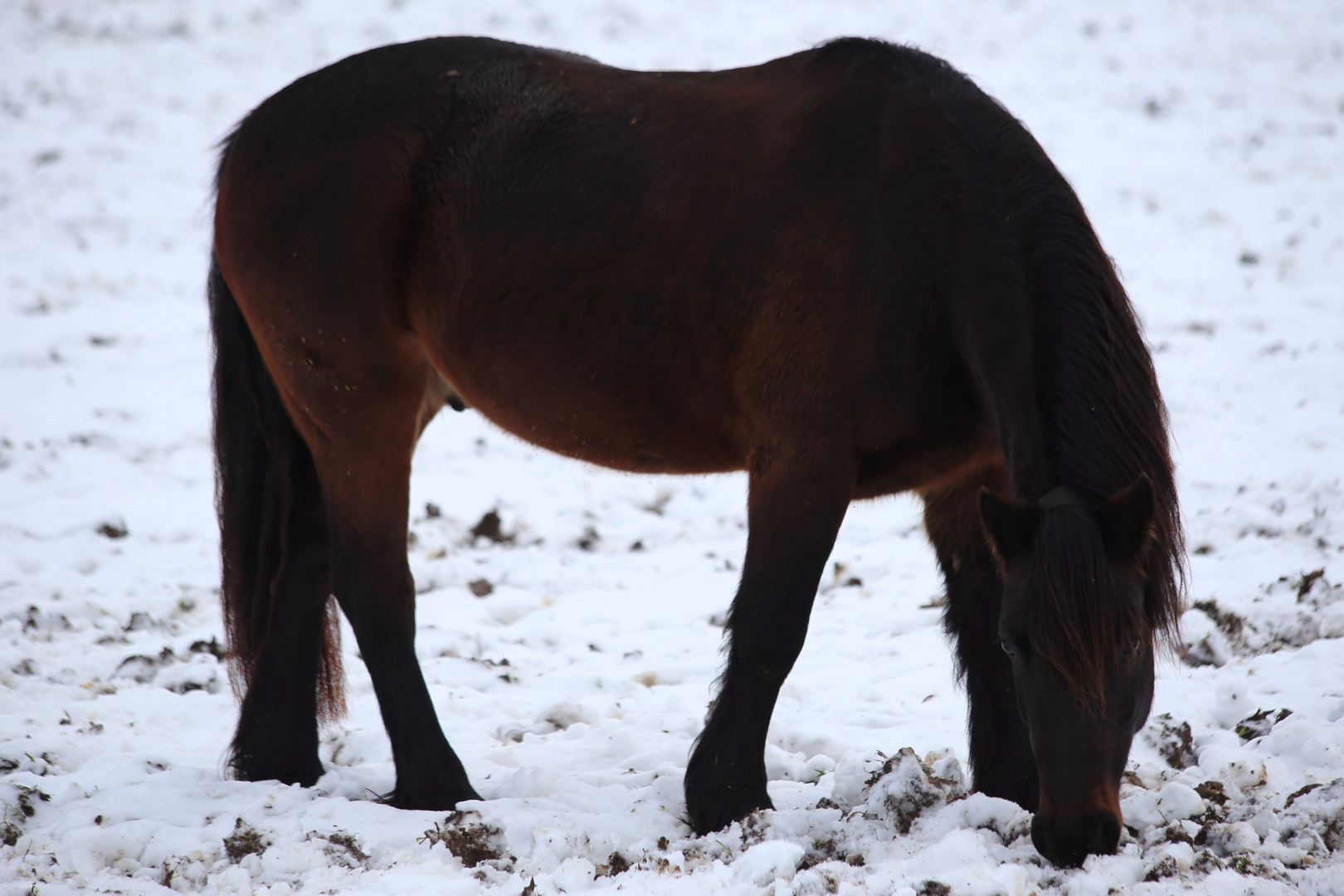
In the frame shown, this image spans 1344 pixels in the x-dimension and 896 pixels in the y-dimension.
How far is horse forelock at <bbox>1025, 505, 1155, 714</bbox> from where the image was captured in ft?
7.01

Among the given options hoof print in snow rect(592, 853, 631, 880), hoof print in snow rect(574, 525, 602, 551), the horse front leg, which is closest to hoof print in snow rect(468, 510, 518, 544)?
hoof print in snow rect(574, 525, 602, 551)

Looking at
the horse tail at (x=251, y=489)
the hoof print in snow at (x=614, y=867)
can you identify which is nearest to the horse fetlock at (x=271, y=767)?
the horse tail at (x=251, y=489)

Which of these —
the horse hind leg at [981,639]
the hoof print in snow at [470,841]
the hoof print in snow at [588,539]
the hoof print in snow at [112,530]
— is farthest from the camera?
the hoof print in snow at [588,539]

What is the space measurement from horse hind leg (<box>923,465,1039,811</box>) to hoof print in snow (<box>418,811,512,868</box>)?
1357 millimetres

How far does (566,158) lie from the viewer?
3.12 m

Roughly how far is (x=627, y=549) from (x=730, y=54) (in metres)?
13.1

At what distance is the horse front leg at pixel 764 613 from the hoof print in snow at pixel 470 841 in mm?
534

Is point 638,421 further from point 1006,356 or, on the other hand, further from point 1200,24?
point 1200,24

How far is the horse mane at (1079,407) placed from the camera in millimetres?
2158

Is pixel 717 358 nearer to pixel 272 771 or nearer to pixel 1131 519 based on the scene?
pixel 1131 519

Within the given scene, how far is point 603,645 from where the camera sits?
14.7ft

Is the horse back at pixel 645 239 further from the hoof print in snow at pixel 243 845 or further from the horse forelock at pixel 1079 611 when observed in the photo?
the hoof print in snow at pixel 243 845

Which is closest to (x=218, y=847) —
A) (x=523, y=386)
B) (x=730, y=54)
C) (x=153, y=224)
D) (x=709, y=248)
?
(x=523, y=386)

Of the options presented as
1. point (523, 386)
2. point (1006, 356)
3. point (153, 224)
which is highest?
point (153, 224)
